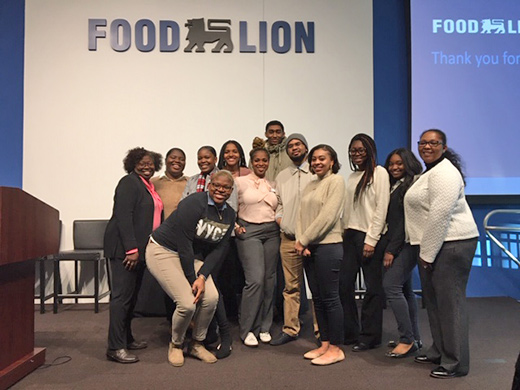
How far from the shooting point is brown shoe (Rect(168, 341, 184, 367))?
310 centimetres

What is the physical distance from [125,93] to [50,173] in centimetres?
119

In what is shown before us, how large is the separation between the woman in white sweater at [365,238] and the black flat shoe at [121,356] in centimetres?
152

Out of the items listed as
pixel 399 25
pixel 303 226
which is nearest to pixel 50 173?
pixel 303 226

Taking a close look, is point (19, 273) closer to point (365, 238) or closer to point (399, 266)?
Answer: point (365, 238)

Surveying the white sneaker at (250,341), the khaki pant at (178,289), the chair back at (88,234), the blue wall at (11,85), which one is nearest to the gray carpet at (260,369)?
the white sneaker at (250,341)

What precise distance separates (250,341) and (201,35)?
11.2 ft

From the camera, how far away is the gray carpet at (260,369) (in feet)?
9.09

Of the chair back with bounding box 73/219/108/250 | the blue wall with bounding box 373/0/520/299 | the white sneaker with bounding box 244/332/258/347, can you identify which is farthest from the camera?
the blue wall with bounding box 373/0/520/299

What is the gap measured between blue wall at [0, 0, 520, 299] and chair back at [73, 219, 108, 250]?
854 mm

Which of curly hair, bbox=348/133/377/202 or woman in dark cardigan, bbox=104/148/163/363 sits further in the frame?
curly hair, bbox=348/133/377/202

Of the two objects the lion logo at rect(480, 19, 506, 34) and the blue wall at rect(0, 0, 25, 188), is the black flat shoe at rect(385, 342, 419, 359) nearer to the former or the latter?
the lion logo at rect(480, 19, 506, 34)

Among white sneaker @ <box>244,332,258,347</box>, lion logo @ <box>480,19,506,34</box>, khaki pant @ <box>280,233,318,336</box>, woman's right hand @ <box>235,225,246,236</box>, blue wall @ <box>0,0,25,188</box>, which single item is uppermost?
lion logo @ <box>480,19,506,34</box>

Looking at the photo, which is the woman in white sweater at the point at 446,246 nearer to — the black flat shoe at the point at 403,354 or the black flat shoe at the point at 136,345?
the black flat shoe at the point at 403,354

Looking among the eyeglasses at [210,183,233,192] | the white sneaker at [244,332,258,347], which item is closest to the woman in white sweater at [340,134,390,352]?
the white sneaker at [244,332,258,347]
